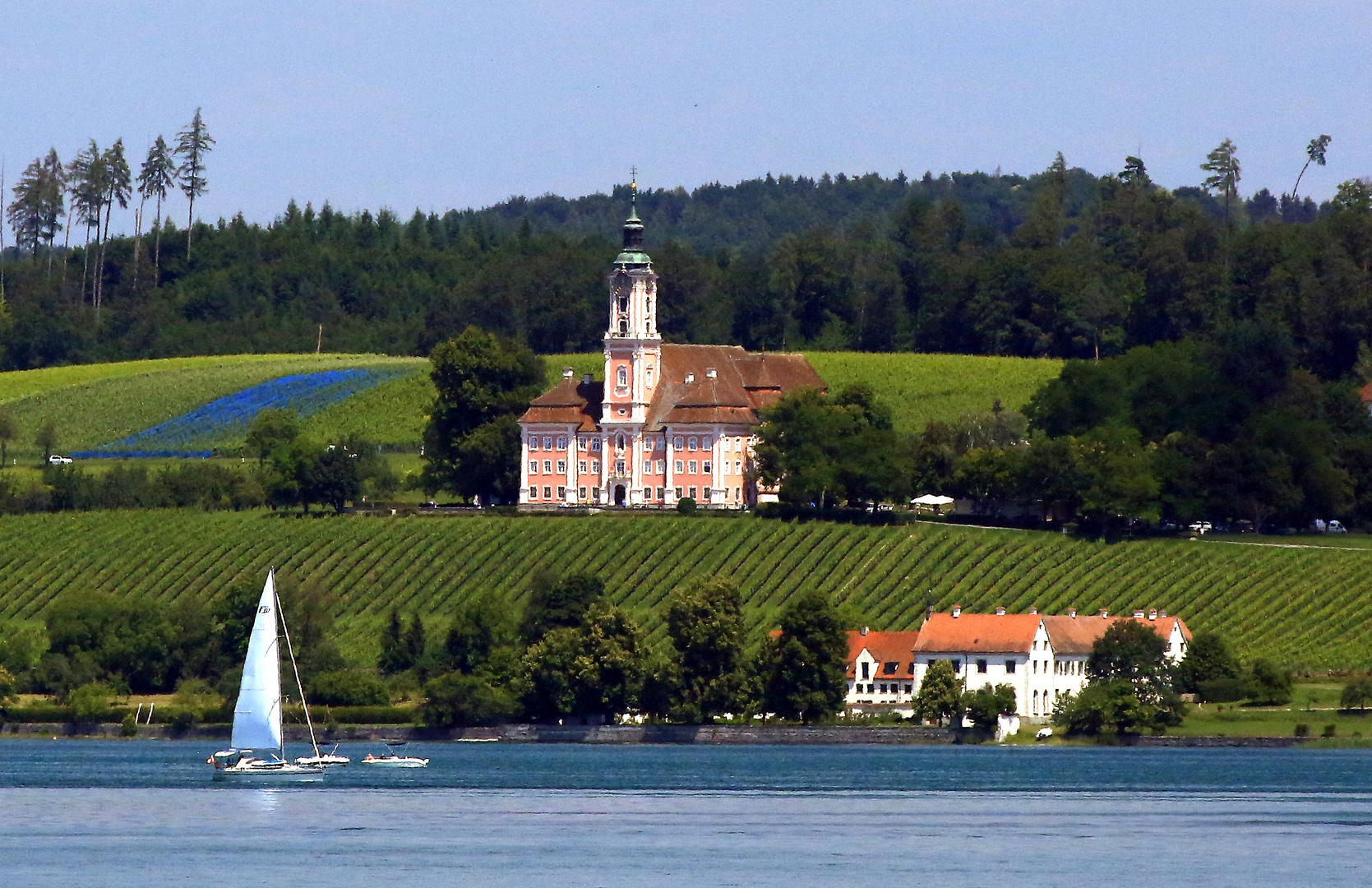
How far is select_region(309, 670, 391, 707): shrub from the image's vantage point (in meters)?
112

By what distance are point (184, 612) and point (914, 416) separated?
214 feet

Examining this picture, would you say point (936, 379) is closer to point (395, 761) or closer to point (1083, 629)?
point (1083, 629)

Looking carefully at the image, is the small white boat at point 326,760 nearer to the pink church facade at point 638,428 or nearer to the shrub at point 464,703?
the shrub at point 464,703

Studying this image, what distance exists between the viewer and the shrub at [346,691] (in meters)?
112

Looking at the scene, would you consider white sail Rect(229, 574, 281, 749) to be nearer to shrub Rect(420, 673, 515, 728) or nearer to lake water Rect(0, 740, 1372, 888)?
lake water Rect(0, 740, 1372, 888)

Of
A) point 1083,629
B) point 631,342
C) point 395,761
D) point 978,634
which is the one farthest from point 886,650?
point 631,342

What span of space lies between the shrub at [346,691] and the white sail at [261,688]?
25.4 m

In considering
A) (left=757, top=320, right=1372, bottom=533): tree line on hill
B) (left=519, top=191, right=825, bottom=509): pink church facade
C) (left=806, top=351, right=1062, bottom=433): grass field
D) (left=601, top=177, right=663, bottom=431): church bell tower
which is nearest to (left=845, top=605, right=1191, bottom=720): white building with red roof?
(left=757, top=320, right=1372, bottom=533): tree line on hill

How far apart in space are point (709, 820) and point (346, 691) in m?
40.1

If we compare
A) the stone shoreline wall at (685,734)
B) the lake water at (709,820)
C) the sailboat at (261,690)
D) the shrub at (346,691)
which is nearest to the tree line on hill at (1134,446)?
the stone shoreline wall at (685,734)

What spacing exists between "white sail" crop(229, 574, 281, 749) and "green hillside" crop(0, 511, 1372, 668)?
36251 millimetres

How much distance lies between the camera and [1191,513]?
13300 centimetres

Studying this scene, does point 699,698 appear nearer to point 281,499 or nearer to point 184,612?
point 184,612

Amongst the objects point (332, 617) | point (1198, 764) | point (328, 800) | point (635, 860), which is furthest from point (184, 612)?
point (635, 860)
